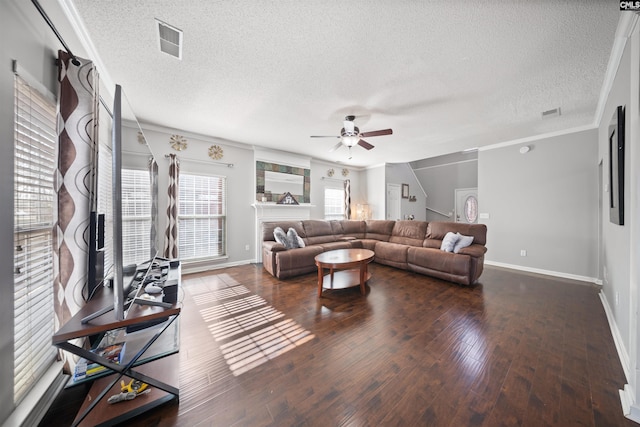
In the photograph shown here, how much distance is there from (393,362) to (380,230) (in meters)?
4.08

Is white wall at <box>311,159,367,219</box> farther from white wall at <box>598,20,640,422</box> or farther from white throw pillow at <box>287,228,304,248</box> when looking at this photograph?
white wall at <box>598,20,640,422</box>

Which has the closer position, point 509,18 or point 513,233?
point 509,18

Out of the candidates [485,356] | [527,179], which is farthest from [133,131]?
[527,179]

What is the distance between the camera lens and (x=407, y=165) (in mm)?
7699

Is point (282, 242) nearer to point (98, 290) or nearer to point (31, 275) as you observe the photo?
point (98, 290)

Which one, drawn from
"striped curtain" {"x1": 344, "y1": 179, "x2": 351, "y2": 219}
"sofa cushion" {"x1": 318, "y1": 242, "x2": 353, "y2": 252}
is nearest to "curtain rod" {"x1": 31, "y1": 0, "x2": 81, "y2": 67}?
"sofa cushion" {"x1": 318, "y1": 242, "x2": 353, "y2": 252}

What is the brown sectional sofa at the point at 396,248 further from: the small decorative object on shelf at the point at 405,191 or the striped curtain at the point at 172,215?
the small decorative object on shelf at the point at 405,191

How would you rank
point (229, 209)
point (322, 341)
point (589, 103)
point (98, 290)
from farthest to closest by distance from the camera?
point (229, 209) < point (589, 103) < point (322, 341) < point (98, 290)

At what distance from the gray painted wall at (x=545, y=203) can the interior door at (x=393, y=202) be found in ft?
8.43

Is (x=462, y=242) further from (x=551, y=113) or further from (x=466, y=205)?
(x=466, y=205)

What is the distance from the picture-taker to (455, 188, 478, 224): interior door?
6.93m

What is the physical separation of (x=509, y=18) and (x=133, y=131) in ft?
9.12

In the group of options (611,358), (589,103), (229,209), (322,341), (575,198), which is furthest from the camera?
(229,209)

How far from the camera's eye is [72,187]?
1467 mm
